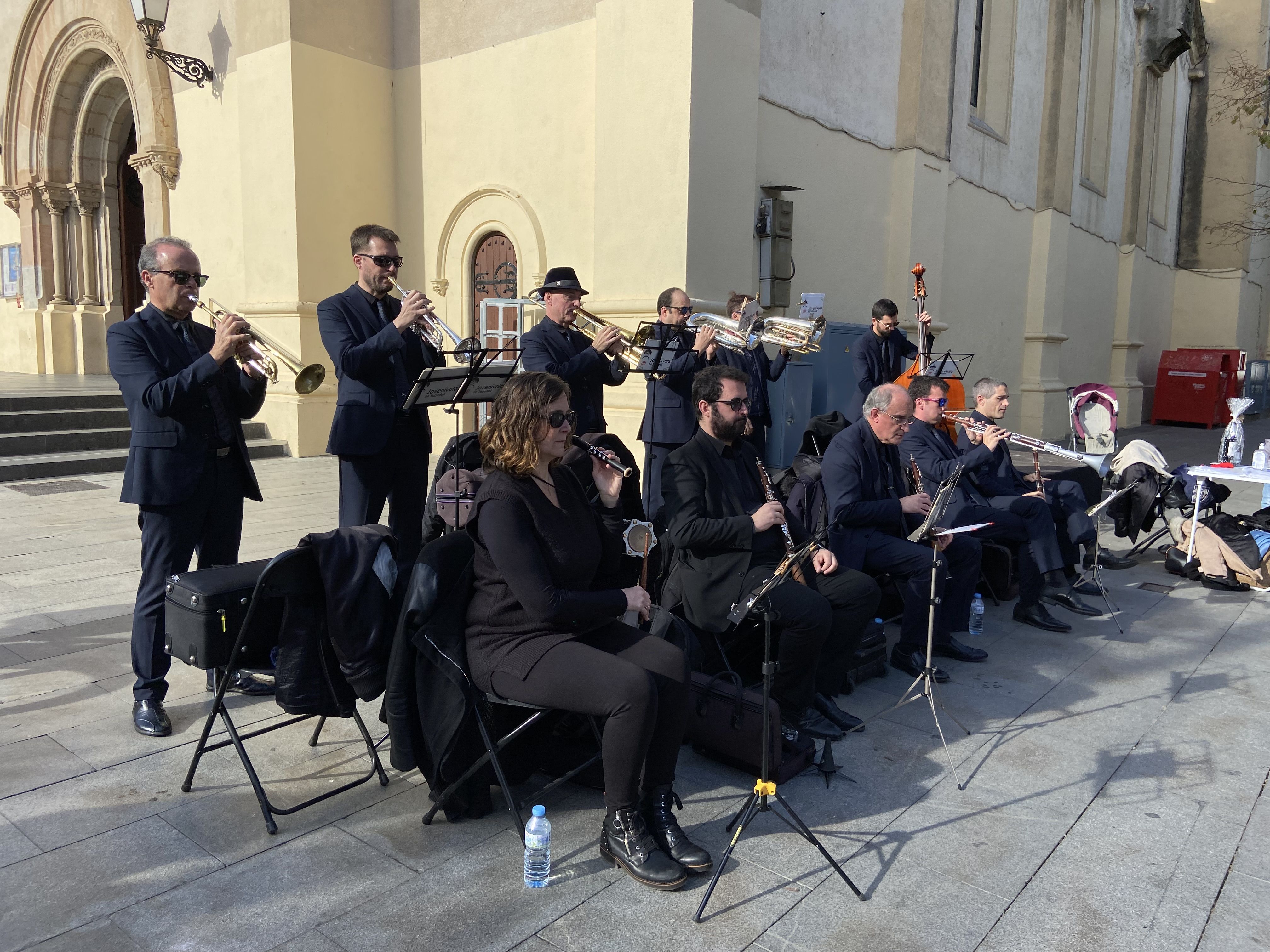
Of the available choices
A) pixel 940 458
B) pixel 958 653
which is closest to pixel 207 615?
pixel 958 653

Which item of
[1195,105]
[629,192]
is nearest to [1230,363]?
[1195,105]

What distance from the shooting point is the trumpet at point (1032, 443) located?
19.1 ft

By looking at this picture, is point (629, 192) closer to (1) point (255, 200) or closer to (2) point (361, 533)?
(1) point (255, 200)

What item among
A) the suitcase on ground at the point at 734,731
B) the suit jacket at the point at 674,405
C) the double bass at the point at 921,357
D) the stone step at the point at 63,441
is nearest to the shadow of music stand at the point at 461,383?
the suitcase on ground at the point at 734,731

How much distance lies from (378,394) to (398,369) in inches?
7.1

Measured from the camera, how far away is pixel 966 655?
4930 millimetres

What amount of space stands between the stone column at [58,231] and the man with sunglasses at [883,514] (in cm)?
1481

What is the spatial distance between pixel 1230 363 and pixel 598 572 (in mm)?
20471

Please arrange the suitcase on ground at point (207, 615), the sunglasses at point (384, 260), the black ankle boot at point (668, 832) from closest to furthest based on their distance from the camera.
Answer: the black ankle boot at point (668, 832) → the suitcase on ground at point (207, 615) → the sunglasses at point (384, 260)

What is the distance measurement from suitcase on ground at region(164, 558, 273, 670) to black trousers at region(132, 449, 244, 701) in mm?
526

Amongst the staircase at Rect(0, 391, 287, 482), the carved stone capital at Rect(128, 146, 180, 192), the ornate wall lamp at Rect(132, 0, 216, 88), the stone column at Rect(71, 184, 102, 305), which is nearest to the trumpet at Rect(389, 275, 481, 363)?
the staircase at Rect(0, 391, 287, 482)

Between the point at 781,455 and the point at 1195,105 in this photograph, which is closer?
the point at 781,455

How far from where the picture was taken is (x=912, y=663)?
4.69 meters

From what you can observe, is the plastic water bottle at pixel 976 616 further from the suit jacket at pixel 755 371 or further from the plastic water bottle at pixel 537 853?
the plastic water bottle at pixel 537 853
